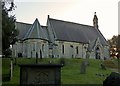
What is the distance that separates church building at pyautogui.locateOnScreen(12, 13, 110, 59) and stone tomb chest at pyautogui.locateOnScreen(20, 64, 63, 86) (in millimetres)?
33023

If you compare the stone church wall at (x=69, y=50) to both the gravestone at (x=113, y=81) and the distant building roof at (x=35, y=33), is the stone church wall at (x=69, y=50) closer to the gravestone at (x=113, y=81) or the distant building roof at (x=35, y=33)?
the distant building roof at (x=35, y=33)

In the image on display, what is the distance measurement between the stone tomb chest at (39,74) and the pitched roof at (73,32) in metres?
43.1

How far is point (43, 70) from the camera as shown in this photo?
45.9ft

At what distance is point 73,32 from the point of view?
6341cm

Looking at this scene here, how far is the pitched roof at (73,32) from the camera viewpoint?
59.6 metres

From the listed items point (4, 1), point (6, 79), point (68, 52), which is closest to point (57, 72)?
point (6, 79)

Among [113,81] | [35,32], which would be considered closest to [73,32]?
[35,32]

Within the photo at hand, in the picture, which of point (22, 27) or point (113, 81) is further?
point (22, 27)

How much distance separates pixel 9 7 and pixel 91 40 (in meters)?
36.5

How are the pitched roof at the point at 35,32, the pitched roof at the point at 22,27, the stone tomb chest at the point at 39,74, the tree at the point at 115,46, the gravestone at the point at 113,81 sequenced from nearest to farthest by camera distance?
the gravestone at the point at 113,81
the stone tomb chest at the point at 39,74
the pitched roof at the point at 35,32
the pitched roof at the point at 22,27
the tree at the point at 115,46

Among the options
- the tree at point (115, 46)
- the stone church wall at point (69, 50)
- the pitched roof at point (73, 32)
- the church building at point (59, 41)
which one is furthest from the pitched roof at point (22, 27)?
the tree at point (115, 46)

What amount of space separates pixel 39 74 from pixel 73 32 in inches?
1962

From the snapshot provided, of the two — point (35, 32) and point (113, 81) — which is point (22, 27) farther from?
point (113, 81)

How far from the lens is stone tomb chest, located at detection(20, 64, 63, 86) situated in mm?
13984
